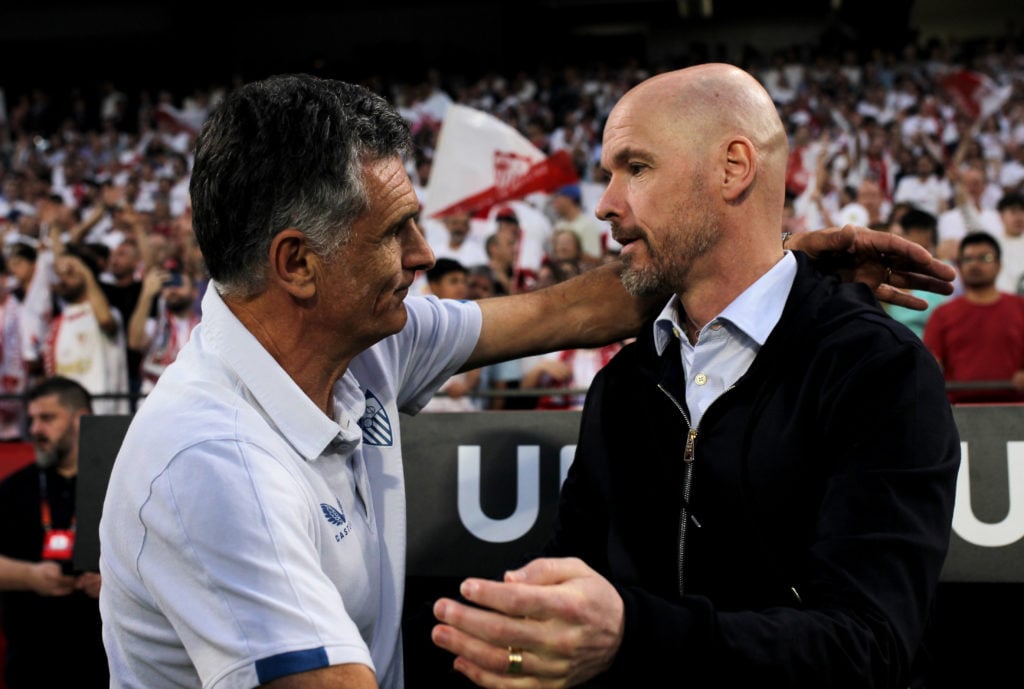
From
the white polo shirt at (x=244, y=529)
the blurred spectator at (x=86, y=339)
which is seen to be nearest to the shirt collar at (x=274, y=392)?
the white polo shirt at (x=244, y=529)

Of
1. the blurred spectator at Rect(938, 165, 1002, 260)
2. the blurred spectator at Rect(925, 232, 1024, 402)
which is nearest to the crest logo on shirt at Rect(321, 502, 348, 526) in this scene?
the blurred spectator at Rect(925, 232, 1024, 402)

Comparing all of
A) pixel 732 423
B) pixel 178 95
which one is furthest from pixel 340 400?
pixel 178 95

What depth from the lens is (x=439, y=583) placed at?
118 inches

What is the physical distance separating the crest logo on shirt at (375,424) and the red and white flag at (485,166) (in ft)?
16.3

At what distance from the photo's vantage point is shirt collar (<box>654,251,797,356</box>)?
1.95m

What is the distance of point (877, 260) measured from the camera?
2.24 metres

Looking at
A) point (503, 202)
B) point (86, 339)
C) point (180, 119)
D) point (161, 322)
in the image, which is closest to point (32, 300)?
point (86, 339)

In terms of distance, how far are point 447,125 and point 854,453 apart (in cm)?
569

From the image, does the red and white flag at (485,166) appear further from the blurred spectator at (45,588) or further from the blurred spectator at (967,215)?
the blurred spectator at (45,588)

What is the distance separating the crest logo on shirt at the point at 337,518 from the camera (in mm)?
1865

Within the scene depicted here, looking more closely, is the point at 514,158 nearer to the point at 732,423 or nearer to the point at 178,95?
the point at 732,423

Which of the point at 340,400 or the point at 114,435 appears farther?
the point at 114,435

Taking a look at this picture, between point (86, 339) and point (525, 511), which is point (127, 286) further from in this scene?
point (525, 511)

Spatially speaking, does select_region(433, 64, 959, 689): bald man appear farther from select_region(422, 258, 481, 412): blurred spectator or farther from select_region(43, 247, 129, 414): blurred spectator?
select_region(43, 247, 129, 414): blurred spectator
